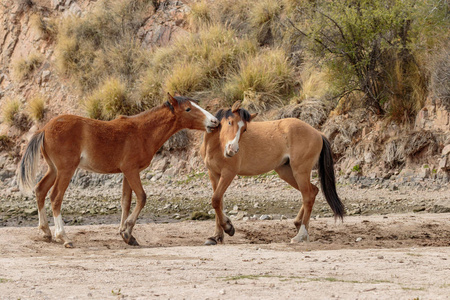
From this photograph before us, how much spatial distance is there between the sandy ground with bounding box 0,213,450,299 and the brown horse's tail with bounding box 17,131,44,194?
0.74 meters

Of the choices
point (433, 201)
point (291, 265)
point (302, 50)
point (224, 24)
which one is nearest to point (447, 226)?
point (433, 201)

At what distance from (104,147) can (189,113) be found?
1.29 m

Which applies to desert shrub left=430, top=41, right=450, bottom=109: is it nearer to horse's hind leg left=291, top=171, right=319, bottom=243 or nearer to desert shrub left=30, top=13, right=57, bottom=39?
horse's hind leg left=291, top=171, right=319, bottom=243

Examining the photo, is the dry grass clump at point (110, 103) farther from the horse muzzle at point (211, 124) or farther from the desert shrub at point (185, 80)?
the horse muzzle at point (211, 124)

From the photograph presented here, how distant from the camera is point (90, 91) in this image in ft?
65.3

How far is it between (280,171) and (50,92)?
45.2 ft

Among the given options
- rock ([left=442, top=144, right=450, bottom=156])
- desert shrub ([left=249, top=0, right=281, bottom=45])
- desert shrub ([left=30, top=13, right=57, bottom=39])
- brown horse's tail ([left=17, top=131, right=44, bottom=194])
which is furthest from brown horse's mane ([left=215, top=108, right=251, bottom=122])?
desert shrub ([left=30, top=13, right=57, bottom=39])

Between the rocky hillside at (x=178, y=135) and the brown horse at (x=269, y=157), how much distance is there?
15.9 feet

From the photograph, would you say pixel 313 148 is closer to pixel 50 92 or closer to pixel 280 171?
pixel 280 171

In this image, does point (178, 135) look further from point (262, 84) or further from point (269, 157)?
point (269, 157)

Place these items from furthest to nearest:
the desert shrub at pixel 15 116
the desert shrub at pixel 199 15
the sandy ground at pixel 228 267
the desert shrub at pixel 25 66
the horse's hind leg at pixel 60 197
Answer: the desert shrub at pixel 25 66 < the desert shrub at pixel 199 15 < the desert shrub at pixel 15 116 < the horse's hind leg at pixel 60 197 < the sandy ground at pixel 228 267

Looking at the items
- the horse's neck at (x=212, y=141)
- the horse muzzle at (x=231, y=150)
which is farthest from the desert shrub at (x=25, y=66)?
the horse muzzle at (x=231, y=150)

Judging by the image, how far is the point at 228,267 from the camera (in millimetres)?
5711

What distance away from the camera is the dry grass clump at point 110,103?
17484mm
